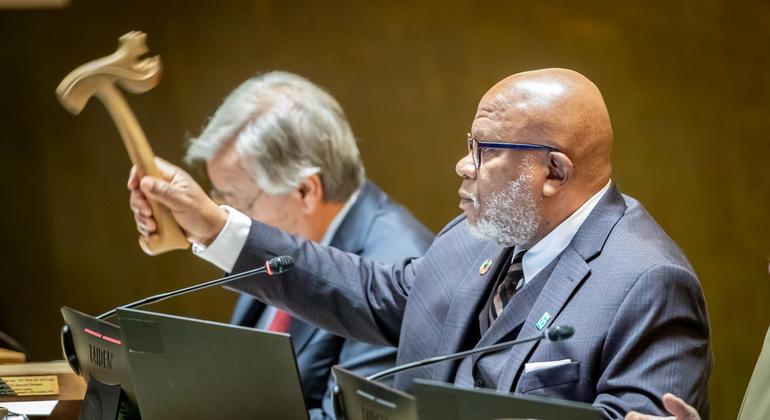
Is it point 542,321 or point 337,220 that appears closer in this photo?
point 542,321

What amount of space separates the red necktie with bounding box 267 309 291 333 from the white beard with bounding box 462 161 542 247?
3.37 ft

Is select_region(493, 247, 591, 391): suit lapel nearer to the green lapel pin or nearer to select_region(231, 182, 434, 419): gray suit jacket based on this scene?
the green lapel pin

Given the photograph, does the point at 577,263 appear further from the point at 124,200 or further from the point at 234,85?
the point at 124,200

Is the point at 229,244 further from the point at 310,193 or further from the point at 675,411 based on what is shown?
the point at 675,411

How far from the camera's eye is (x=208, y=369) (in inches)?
75.2

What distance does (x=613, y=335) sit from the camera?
194cm

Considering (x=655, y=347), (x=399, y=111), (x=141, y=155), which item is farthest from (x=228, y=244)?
(x=399, y=111)

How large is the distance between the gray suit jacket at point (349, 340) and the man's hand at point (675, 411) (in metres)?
1.17

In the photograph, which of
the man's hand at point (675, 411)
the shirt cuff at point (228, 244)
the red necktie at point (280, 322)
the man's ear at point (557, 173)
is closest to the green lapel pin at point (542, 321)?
the man's ear at point (557, 173)

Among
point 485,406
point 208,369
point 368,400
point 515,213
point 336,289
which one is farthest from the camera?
point 336,289

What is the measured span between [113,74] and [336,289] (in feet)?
2.28

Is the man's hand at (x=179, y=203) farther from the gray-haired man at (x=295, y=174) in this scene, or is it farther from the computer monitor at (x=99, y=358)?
the gray-haired man at (x=295, y=174)

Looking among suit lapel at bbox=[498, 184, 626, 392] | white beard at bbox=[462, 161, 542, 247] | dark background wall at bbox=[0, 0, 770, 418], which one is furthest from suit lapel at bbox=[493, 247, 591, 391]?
dark background wall at bbox=[0, 0, 770, 418]

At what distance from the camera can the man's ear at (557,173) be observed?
2.12 meters
